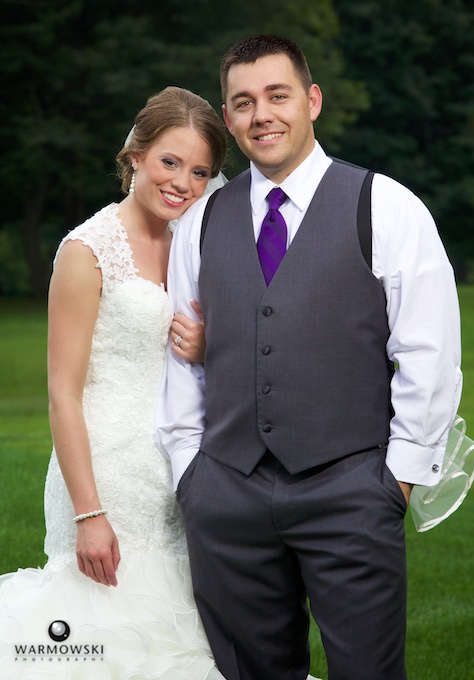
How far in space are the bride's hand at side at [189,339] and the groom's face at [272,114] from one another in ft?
1.60

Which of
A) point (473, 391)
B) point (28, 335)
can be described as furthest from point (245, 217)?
point (28, 335)

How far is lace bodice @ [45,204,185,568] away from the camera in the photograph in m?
3.18

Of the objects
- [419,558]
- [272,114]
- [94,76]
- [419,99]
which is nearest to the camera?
[272,114]

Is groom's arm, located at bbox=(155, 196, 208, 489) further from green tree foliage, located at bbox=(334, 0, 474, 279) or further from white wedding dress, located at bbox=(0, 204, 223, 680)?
green tree foliage, located at bbox=(334, 0, 474, 279)

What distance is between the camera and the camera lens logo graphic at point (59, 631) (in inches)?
119

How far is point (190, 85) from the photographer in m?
25.0

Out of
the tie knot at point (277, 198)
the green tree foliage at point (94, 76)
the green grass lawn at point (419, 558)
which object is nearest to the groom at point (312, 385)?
the tie knot at point (277, 198)

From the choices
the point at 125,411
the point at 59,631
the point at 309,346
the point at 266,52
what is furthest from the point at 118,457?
the point at 266,52

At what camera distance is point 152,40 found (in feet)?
84.2

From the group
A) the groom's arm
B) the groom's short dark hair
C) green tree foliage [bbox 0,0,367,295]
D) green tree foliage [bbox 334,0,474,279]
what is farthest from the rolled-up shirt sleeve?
green tree foliage [bbox 334,0,474,279]

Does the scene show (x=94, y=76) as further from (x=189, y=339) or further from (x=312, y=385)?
(x=312, y=385)

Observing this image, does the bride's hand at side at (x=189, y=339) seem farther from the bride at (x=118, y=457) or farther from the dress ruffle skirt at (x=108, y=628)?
the dress ruffle skirt at (x=108, y=628)

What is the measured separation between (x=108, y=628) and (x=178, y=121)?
1.54 m

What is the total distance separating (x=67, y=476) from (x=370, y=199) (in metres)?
1.19
